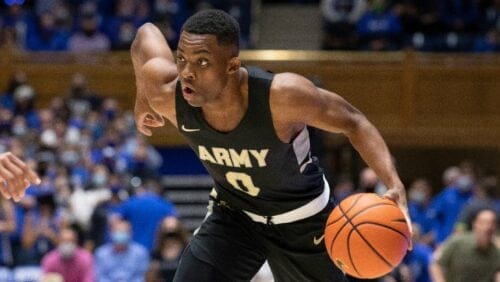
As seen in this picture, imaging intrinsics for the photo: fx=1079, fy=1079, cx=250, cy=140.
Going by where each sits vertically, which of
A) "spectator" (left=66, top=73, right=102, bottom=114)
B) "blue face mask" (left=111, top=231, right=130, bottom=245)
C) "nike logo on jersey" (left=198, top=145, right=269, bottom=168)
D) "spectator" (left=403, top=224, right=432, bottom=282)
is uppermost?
"nike logo on jersey" (left=198, top=145, right=269, bottom=168)

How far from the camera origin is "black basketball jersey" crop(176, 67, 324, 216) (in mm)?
5277

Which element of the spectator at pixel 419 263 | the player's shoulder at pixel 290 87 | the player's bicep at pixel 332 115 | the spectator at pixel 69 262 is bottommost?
the spectator at pixel 419 263

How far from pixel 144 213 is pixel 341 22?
7.53m

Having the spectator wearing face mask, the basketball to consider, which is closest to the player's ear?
A: the basketball

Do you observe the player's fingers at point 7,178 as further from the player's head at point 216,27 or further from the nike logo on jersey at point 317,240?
the nike logo on jersey at point 317,240

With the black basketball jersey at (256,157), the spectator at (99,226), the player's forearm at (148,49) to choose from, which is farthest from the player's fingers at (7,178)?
the spectator at (99,226)

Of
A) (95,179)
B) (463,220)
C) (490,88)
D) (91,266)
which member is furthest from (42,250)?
(490,88)

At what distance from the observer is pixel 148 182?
12625 mm

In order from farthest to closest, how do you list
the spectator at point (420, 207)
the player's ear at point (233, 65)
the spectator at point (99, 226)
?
the spectator at point (420, 207) → the spectator at point (99, 226) → the player's ear at point (233, 65)

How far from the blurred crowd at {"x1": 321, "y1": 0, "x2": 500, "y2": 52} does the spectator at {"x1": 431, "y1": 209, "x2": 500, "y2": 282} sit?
30.9 ft

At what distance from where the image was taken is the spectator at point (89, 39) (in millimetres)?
17500

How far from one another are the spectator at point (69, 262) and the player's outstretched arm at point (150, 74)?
5.01 m

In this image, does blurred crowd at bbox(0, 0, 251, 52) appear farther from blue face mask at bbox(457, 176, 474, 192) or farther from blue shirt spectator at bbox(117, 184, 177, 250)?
blue shirt spectator at bbox(117, 184, 177, 250)

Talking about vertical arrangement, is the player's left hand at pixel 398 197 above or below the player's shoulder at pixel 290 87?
below
